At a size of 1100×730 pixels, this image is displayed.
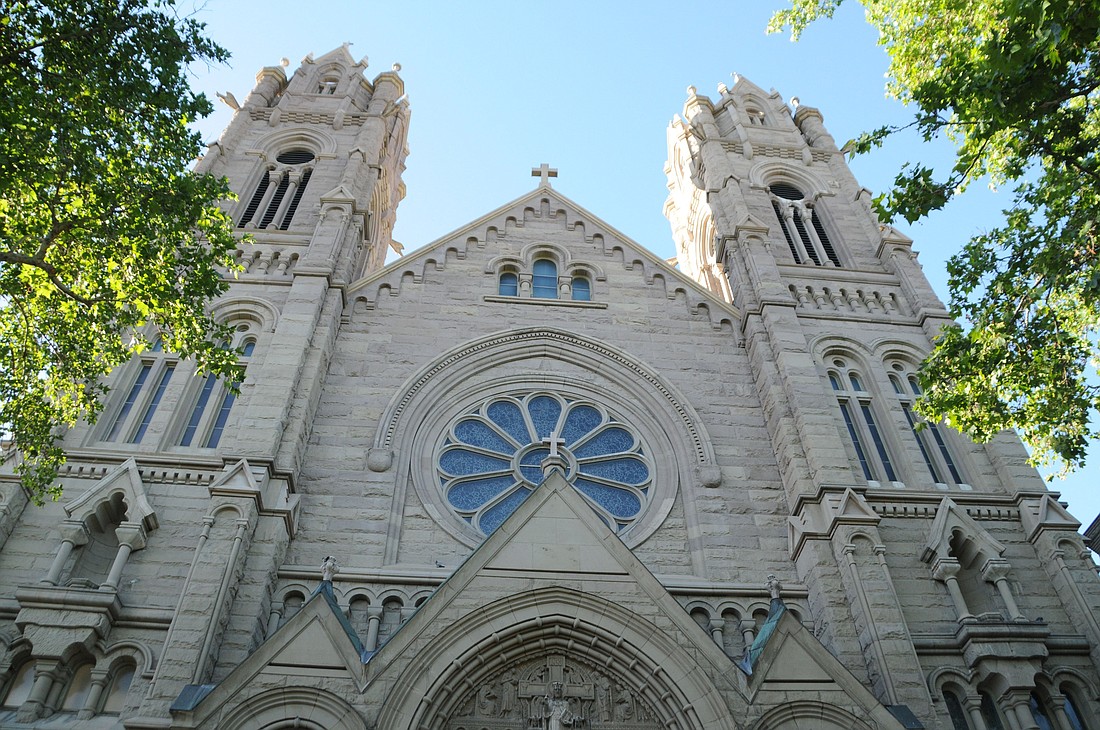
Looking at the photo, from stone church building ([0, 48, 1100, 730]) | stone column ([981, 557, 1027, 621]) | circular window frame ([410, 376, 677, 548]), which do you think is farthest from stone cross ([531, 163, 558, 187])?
stone column ([981, 557, 1027, 621])

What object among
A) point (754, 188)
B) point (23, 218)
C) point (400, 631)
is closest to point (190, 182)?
point (23, 218)

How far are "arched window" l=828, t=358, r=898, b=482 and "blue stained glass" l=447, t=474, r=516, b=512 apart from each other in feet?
19.2

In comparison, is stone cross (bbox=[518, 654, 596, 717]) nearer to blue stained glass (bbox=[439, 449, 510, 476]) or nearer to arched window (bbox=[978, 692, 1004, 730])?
blue stained glass (bbox=[439, 449, 510, 476])

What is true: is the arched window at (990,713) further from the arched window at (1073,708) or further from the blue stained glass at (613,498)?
the blue stained glass at (613,498)

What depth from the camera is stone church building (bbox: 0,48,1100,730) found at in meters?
10.2

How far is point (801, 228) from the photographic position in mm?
21594

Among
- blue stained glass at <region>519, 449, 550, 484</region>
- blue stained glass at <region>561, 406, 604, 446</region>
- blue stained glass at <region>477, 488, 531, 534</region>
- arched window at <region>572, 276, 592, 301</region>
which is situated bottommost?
blue stained glass at <region>477, 488, 531, 534</region>

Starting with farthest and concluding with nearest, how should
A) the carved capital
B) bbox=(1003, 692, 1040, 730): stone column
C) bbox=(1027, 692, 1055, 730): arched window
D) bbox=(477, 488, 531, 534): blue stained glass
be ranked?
bbox=(477, 488, 531, 534): blue stained glass, the carved capital, bbox=(1027, 692, 1055, 730): arched window, bbox=(1003, 692, 1040, 730): stone column

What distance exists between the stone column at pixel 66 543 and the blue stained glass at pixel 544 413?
22.8 ft

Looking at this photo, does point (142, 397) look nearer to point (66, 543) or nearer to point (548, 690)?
point (66, 543)

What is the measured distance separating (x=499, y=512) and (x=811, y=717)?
5.81 m

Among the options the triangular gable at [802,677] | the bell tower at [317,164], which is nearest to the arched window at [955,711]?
the triangular gable at [802,677]

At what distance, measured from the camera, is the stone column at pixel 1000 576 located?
1233cm

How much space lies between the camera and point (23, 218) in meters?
11.3
